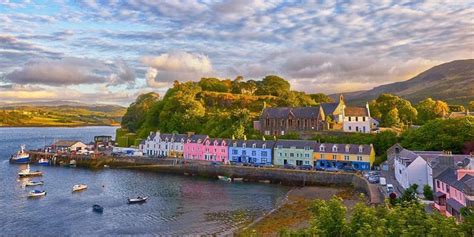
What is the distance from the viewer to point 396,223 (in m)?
15.1

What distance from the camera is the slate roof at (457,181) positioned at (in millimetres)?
23267

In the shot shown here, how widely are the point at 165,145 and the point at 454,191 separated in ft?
163

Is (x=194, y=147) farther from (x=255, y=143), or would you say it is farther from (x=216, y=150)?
(x=255, y=143)

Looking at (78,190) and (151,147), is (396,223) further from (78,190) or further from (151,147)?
(151,147)

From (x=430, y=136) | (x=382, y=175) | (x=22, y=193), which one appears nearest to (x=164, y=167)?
(x=22, y=193)

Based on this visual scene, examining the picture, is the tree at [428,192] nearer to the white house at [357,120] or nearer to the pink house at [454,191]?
the pink house at [454,191]

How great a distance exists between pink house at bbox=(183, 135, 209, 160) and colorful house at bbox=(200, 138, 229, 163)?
0.50 metres

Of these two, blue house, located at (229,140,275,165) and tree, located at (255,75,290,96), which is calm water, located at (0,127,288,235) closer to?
blue house, located at (229,140,275,165)

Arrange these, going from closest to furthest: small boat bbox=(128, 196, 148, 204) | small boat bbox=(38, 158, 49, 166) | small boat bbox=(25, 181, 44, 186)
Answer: small boat bbox=(128, 196, 148, 204) → small boat bbox=(25, 181, 44, 186) → small boat bbox=(38, 158, 49, 166)

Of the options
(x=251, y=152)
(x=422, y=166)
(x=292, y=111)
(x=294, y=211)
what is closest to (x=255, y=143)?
(x=251, y=152)

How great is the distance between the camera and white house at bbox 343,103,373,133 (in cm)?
6500

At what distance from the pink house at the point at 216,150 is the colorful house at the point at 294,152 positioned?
26.3ft

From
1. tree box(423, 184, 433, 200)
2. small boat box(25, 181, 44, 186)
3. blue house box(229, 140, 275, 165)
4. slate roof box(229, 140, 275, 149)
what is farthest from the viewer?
slate roof box(229, 140, 275, 149)

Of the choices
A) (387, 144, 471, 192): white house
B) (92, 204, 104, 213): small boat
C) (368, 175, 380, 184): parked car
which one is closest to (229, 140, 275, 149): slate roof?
(368, 175, 380, 184): parked car
